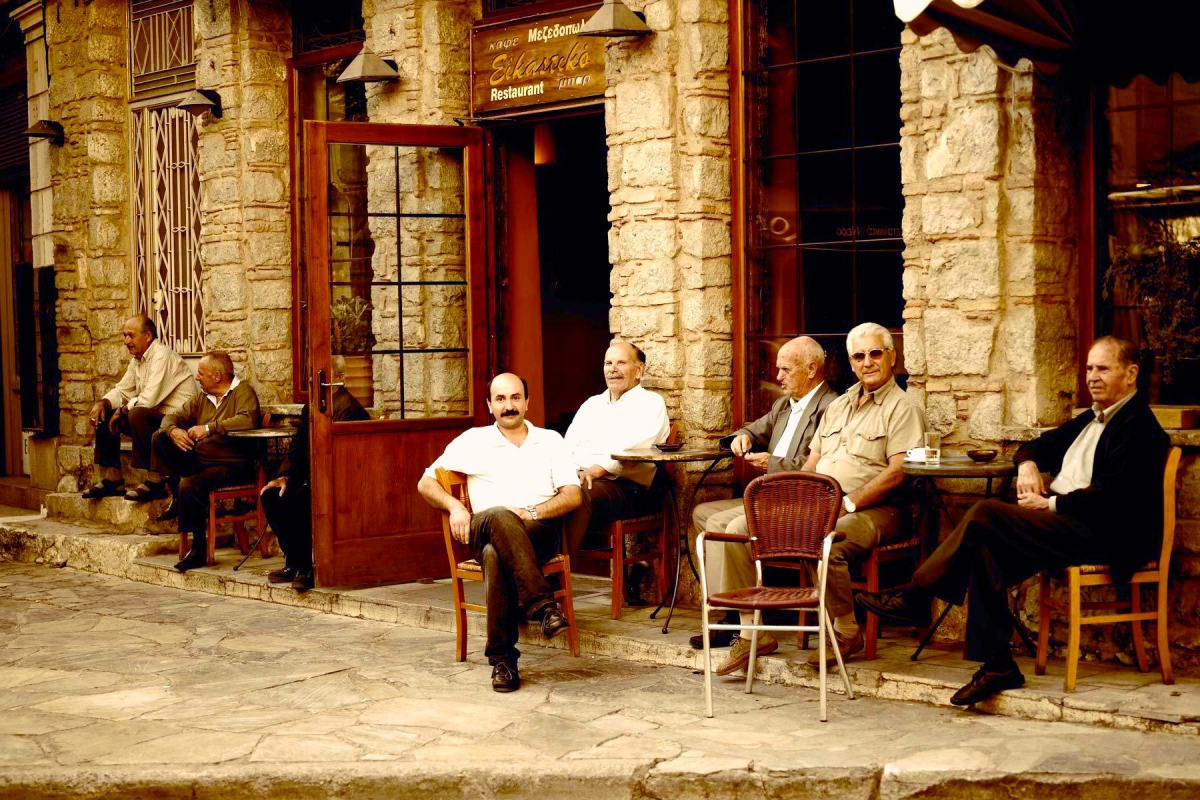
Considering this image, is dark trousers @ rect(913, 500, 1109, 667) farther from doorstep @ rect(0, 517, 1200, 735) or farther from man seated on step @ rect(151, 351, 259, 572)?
man seated on step @ rect(151, 351, 259, 572)

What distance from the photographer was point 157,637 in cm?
824

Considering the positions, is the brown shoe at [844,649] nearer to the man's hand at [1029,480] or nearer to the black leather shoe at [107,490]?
the man's hand at [1029,480]

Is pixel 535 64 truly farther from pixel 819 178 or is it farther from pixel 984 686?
pixel 984 686

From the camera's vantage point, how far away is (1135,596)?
6223 millimetres

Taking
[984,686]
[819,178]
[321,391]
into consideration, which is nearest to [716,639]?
[984,686]

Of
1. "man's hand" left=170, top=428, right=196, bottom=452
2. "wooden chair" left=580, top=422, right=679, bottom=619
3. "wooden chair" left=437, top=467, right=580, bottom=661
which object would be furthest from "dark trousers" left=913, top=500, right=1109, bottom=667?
"man's hand" left=170, top=428, right=196, bottom=452

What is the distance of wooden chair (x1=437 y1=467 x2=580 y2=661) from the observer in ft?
23.6

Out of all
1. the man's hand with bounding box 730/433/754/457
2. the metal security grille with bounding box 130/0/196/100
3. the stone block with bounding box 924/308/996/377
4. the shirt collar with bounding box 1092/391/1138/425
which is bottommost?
the man's hand with bounding box 730/433/754/457

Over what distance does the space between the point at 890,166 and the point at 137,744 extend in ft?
15.2

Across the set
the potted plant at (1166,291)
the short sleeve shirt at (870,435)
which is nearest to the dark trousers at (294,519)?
the short sleeve shirt at (870,435)

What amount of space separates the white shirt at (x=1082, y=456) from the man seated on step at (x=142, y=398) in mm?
6882

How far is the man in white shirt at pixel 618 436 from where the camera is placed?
26.2 feet

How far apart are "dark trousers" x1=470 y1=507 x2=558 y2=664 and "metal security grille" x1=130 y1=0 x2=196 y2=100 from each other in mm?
6270

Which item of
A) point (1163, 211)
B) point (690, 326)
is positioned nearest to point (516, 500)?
point (690, 326)
